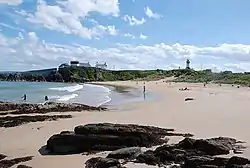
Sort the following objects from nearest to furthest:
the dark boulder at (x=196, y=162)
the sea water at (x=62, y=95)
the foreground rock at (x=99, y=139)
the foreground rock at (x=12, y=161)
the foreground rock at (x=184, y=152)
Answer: the dark boulder at (x=196, y=162), the foreground rock at (x=184, y=152), the foreground rock at (x=12, y=161), the foreground rock at (x=99, y=139), the sea water at (x=62, y=95)

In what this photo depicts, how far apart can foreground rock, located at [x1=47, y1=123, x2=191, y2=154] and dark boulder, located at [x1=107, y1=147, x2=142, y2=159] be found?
1.01 meters

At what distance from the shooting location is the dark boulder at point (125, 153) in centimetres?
1131

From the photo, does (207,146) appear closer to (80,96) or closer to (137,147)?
(137,147)

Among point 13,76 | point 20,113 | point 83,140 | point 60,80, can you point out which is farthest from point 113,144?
point 13,76

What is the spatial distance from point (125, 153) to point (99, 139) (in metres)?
1.82

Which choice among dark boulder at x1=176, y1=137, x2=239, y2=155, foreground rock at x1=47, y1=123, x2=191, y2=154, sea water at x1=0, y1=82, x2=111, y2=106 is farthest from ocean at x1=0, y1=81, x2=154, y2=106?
dark boulder at x1=176, y1=137, x2=239, y2=155

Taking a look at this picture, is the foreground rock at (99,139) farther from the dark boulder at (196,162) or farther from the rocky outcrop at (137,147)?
the dark boulder at (196,162)

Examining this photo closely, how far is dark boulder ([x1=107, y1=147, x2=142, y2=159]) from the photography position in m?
11.3

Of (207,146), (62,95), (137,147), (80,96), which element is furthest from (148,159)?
(62,95)

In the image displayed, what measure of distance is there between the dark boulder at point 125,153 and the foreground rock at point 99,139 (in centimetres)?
101

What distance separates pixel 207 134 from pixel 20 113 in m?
16.0

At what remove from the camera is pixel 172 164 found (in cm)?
1047

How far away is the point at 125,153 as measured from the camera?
37.4ft

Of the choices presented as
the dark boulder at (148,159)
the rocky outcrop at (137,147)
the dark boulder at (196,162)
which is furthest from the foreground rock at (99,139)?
the dark boulder at (196,162)
